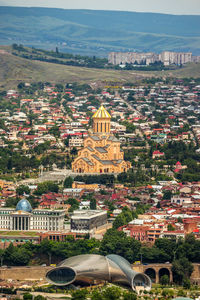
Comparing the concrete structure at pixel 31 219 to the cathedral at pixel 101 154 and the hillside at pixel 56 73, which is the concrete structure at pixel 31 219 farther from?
the hillside at pixel 56 73

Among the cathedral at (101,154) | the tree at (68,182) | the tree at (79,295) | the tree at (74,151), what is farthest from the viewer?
the tree at (74,151)

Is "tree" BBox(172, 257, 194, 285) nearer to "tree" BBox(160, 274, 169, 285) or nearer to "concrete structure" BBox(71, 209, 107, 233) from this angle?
"tree" BBox(160, 274, 169, 285)

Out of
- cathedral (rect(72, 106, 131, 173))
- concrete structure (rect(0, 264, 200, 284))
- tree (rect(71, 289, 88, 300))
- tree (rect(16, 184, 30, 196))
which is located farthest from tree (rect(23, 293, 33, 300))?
cathedral (rect(72, 106, 131, 173))

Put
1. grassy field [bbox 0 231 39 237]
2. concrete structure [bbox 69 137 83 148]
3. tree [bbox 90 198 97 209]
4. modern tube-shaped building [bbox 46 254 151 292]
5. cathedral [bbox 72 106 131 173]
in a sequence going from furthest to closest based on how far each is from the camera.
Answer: concrete structure [bbox 69 137 83 148]
cathedral [bbox 72 106 131 173]
tree [bbox 90 198 97 209]
grassy field [bbox 0 231 39 237]
modern tube-shaped building [bbox 46 254 151 292]

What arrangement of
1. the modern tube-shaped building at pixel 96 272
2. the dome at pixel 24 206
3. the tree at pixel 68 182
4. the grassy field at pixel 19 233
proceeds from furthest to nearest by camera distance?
1. the tree at pixel 68 182
2. the dome at pixel 24 206
3. the grassy field at pixel 19 233
4. the modern tube-shaped building at pixel 96 272

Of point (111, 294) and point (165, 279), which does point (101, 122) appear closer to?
point (165, 279)

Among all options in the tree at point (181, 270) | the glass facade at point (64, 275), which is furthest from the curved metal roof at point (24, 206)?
the tree at point (181, 270)

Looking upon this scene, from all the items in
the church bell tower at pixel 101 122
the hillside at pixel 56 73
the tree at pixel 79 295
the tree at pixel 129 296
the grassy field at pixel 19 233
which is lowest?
the hillside at pixel 56 73
